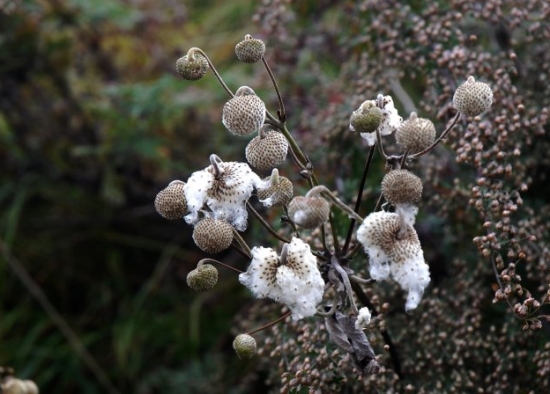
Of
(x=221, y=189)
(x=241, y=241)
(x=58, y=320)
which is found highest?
(x=221, y=189)

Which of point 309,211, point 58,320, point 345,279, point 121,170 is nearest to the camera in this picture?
point 309,211

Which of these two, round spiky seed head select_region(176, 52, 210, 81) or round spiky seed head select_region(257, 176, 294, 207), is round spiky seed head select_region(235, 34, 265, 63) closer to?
round spiky seed head select_region(176, 52, 210, 81)

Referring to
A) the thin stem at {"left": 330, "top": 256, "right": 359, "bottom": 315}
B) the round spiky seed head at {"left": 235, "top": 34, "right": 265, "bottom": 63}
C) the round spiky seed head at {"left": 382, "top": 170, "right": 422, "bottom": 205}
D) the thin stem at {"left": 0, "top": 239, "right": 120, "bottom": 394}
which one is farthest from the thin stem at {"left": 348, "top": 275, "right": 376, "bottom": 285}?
the thin stem at {"left": 0, "top": 239, "right": 120, "bottom": 394}

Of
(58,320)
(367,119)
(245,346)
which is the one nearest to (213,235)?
(245,346)

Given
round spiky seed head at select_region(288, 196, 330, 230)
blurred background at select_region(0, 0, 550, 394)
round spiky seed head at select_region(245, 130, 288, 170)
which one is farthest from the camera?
blurred background at select_region(0, 0, 550, 394)

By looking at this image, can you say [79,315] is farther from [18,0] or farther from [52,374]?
[18,0]

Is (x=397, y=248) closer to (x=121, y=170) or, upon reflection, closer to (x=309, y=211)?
(x=309, y=211)

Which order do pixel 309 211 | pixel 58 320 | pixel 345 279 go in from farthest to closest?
pixel 58 320 < pixel 345 279 < pixel 309 211

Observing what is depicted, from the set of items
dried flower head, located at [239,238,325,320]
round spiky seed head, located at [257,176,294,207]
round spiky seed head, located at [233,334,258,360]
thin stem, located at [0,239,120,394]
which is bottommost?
thin stem, located at [0,239,120,394]
